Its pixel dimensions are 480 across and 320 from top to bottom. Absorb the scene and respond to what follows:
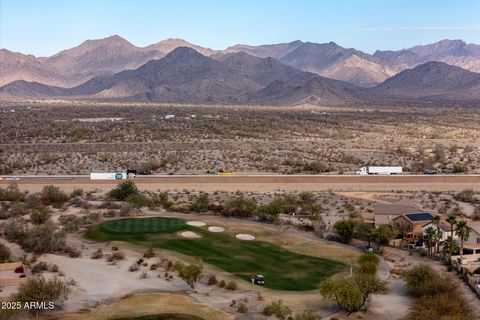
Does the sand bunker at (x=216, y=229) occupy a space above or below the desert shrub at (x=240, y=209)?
below

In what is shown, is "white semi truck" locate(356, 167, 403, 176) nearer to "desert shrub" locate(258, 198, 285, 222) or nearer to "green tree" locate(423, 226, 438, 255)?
"desert shrub" locate(258, 198, 285, 222)

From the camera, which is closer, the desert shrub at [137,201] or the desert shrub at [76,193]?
the desert shrub at [137,201]

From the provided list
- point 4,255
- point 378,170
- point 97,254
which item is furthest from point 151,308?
point 378,170

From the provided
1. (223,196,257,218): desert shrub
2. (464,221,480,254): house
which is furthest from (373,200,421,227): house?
(223,196,257,218): desert shrub

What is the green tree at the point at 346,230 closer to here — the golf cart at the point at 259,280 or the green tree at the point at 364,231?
the green tree at the point at 364,231

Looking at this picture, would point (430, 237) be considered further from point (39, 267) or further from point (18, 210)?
point (18, 210)

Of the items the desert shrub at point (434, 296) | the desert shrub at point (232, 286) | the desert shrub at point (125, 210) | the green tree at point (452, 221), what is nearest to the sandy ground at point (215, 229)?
the desert shrub at point (125, 210)

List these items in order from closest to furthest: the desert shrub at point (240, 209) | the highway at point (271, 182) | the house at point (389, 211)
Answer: the house at point (389, 211) → the desert shrub at point (240, 209) → the highway at point (271, 182)
